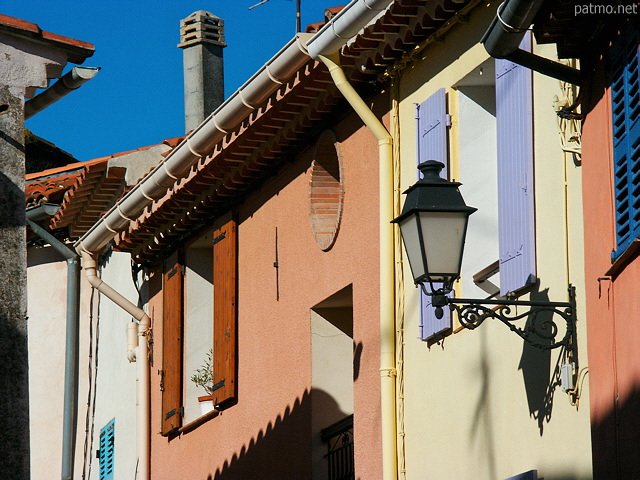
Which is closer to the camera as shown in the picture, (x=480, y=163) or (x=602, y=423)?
(x=602, y=423)

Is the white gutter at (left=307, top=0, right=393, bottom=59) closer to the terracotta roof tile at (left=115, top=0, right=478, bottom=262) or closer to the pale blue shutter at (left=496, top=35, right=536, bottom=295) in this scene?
the terracotta roof tile at (left=115, top=0, right=478, bottom=262)

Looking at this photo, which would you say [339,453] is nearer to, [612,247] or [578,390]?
[578,390]

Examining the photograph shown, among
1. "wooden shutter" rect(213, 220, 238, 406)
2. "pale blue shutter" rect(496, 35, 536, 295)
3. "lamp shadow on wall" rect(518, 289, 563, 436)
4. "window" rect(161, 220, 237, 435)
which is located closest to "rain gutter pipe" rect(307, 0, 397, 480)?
"pale blue shutter" rect(496, 35, 536, 295)

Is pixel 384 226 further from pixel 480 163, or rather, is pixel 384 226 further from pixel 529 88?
pixel 529 88

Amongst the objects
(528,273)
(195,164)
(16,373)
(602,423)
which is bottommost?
(602,423)

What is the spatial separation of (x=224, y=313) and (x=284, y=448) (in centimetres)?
177

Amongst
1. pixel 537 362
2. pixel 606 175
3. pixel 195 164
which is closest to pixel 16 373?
pixel 537 362

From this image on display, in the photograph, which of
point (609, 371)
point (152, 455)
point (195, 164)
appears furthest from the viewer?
point (152, 455)

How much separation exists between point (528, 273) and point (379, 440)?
2423 mm

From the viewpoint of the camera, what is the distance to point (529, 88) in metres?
8.48

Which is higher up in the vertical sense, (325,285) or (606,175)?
(325,285)

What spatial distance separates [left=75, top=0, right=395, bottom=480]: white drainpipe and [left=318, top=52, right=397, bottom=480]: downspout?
0.27ft

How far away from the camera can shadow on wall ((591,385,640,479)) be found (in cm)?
640

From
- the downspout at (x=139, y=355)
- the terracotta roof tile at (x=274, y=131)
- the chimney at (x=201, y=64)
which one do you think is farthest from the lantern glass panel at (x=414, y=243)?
the chimney at (x=201, y=64)
